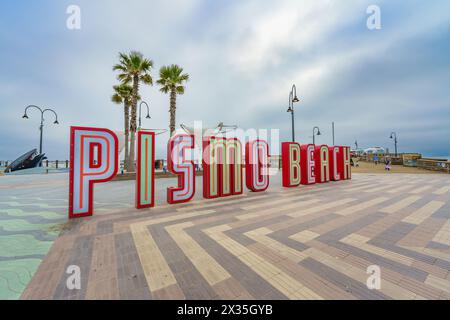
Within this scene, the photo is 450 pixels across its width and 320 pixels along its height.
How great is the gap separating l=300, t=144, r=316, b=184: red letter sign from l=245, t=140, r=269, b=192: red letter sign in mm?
3653

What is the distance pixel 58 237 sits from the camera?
155 inches

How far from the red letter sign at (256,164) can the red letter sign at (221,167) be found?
2.27 ft

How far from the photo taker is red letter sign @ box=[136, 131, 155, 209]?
6.23 m

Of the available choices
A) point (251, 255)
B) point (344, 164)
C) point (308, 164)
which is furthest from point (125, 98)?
point (344, 164)

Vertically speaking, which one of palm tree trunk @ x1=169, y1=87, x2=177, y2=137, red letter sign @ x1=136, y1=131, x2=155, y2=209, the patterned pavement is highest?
palm tree trunk @ x1=169, y1=87, x2=177, y2=137

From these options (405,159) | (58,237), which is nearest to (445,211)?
(58,237)

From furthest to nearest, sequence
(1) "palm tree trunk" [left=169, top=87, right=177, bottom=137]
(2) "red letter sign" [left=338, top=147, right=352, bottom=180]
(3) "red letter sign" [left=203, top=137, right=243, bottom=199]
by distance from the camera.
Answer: (1) "palm tree trunk" [left=169, top=87, right=177, bottom=137] → (2) "red letter sign" [left=338, top=147, right=352, bottom=180] → (3) "red letter sign" [left=203, top=137, right=243, bottom=199]

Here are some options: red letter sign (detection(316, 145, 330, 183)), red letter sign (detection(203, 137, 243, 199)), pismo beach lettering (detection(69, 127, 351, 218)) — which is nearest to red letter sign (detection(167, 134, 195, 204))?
pismo beach lettering (detection(69, 127, 351, 218))

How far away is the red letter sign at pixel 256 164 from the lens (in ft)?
29.5

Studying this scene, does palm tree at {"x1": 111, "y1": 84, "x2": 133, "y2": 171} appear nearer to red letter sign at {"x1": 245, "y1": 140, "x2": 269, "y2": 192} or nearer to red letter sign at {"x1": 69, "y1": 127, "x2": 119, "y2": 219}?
red letter sign at {"x1": 69, "y1": 127, "x2": 119, "y2": 219}

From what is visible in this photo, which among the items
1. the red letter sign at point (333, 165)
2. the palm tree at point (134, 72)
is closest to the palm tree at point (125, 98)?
the palm tree at point (134, 72)

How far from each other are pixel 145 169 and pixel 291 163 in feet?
27.3
